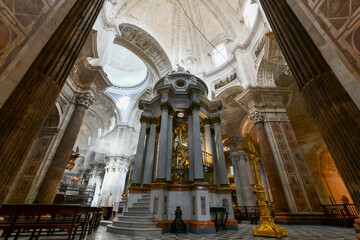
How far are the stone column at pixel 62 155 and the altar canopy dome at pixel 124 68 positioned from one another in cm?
1519

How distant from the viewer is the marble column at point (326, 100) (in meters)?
2.25

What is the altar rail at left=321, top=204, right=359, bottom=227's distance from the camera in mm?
5754

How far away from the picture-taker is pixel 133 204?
5.82 meters

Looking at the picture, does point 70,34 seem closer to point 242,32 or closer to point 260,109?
point 260,109

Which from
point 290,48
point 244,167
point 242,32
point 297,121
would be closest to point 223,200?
point 290,48

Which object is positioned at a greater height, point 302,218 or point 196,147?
point 196,147

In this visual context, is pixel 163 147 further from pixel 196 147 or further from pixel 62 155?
pixel 62 155

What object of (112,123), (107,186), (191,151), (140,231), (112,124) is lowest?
(140,231)

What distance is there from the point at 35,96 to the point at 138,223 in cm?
419

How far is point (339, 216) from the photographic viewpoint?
625cm

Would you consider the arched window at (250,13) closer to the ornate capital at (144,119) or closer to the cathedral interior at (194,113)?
the cathedral interior at (194,113)

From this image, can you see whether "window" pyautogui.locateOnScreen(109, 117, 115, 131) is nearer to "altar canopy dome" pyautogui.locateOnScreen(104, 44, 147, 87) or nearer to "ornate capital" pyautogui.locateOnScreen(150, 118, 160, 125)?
"altar canopy dome" pyautogui.locateOnScreen(104, 44, 147, 87)

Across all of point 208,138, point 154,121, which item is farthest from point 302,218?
point 154,121

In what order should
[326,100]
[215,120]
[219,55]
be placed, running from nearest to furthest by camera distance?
1. [326,100]
2. [215,120]
3. [219,55]
